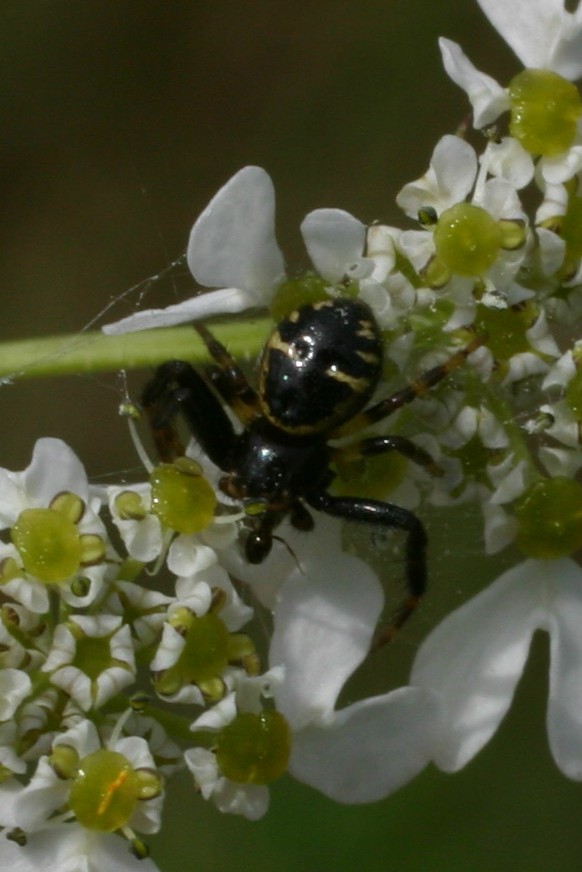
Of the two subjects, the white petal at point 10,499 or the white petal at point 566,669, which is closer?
the white petal at point 10,499

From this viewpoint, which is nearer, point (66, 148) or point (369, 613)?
point (369, 613)

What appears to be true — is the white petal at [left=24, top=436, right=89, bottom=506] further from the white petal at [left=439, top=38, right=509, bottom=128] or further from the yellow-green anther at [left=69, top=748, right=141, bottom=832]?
the white petal at [left=439, top=38, right=509, bottom=128]

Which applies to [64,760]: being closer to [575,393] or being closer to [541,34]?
[575,393]

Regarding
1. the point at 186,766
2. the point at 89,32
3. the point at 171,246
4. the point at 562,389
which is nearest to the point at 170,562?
the point at 186,766

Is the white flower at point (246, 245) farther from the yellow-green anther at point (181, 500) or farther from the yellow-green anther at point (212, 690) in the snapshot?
the yellow-green anther at point (212, 690)

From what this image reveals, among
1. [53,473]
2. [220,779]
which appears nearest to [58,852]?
→ [220,779]

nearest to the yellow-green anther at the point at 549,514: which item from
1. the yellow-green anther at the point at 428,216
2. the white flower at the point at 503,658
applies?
the white flower at the point at 503,658

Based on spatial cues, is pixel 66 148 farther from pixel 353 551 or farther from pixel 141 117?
pixel 353 551
